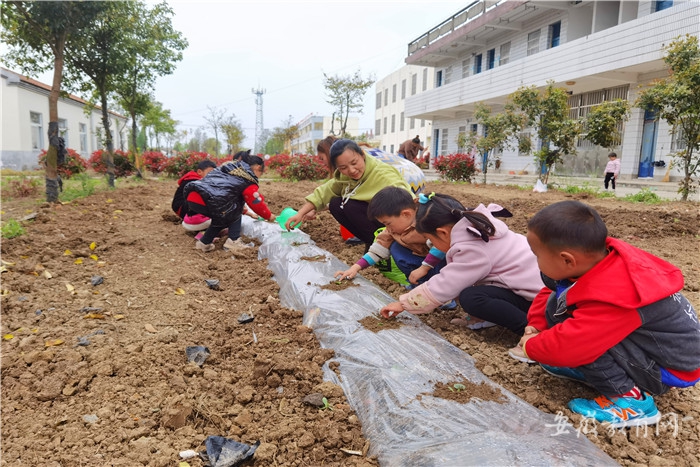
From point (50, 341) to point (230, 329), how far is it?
0.84 m

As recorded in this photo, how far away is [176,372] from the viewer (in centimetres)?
183

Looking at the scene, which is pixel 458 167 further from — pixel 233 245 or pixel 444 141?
pixel 444 141

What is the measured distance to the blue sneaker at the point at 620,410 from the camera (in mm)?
1409

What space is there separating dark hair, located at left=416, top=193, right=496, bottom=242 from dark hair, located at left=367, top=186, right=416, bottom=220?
291 millimetres

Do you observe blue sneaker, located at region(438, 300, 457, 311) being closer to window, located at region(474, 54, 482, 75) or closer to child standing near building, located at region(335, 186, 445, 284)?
child standing near building, located at region(335, 186, 445, 284)

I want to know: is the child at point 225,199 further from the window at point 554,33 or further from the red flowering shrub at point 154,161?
the window at point 554,33

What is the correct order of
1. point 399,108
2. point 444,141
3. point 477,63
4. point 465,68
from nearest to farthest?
point 477,63
point 465,68
point 444,141
point 399,108

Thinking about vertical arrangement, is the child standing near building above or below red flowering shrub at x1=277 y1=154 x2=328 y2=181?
below

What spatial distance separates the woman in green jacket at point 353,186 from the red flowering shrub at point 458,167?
998 cm

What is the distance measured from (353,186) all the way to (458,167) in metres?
10.2

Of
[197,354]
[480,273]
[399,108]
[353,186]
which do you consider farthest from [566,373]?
[399,108]

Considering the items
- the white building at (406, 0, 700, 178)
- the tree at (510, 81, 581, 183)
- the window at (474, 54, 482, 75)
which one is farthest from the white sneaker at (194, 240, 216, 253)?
the window at (474, 54, 482, 75)

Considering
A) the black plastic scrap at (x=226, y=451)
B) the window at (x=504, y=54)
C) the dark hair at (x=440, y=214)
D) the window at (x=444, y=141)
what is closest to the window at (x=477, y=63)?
the window at (x=504, y=54)

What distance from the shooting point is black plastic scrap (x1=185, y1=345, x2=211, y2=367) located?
6.38 ft
